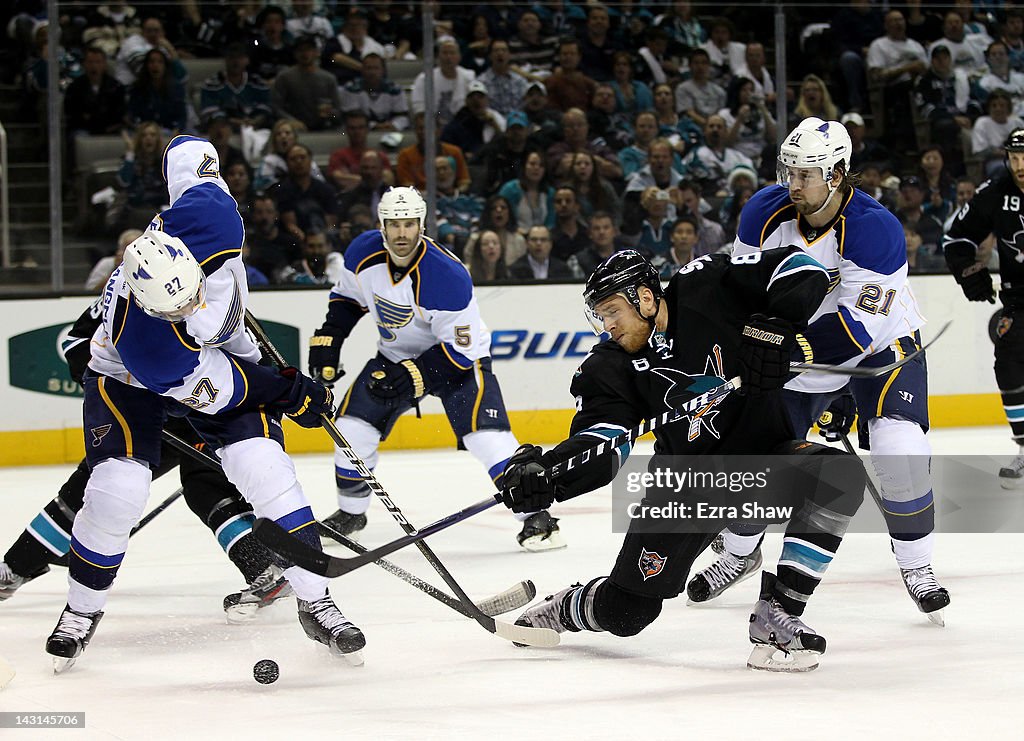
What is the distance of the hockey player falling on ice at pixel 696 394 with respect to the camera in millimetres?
2865

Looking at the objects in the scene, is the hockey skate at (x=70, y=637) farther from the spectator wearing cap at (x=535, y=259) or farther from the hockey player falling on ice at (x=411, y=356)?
the spectator wearing cap at (x=535, y=259)

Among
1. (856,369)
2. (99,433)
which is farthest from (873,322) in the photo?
(99,433)

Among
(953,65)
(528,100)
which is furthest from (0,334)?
(953,65)

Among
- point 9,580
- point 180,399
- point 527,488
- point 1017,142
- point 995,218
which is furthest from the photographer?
point 995,218

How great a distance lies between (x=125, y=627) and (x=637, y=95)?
427 centimetres

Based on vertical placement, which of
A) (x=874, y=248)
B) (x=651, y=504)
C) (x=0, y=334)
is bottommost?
(x=0, y=334)

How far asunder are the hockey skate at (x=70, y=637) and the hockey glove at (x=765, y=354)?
4.91ft

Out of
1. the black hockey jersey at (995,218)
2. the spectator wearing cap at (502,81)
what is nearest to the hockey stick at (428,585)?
the black hockey jersey at (995,218)

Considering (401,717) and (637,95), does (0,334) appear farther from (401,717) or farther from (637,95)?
(401,717)

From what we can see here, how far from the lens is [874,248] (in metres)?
3.43

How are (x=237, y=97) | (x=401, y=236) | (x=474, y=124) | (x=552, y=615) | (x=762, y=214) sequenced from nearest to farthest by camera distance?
1. (x=552, y=615)
2. (x=762, y=214)
3. (x=401, y=236)
4. (x=237, y=97)
5. (x=474, y=124)

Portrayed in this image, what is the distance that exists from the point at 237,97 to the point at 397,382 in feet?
8.52

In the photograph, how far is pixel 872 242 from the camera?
3428 millimetres

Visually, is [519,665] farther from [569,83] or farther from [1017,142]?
[569,83]
